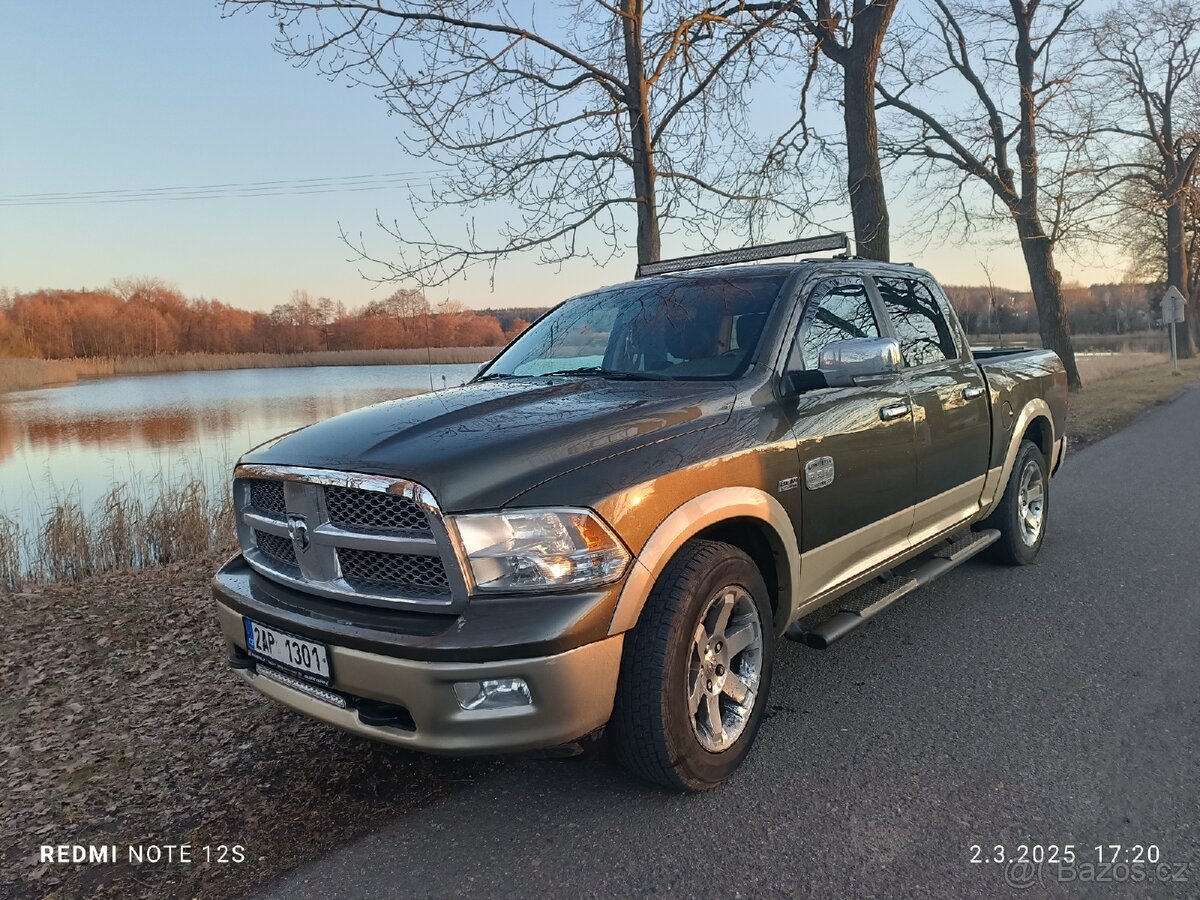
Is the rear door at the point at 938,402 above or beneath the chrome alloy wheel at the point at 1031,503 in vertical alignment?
above

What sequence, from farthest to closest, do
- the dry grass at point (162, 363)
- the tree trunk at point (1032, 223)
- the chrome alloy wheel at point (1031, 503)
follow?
the dry grass at point (162, 363) < the tree trunk at point (1032, 223) < the chrome alloy wheel at point (1031, 503)

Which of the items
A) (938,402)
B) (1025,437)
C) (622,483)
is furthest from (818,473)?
(1025,437)

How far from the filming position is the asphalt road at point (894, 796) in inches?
96.6

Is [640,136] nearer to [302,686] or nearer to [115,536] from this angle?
[115,536]

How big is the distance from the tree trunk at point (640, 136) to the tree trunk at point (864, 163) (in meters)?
3.83

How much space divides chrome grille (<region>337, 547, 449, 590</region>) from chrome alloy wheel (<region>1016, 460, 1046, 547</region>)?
447 centimetres

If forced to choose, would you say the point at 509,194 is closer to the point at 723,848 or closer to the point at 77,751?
the point at 77,751

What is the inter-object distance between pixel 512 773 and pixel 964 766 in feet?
5.59

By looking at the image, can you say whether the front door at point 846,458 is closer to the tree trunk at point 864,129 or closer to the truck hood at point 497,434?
the truck hood at point 497,434

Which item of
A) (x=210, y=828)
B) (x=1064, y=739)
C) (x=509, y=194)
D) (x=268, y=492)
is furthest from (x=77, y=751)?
(x=509, y=194)

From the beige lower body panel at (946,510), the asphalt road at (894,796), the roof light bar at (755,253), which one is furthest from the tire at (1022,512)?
the roof light bar at (755,253)

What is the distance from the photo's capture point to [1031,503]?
5.79m

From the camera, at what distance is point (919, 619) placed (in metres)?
4.69

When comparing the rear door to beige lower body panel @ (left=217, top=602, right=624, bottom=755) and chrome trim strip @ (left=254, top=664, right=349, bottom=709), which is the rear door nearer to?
beige lower body panel @ (left=217, top=602, right=624, bottom=755)
